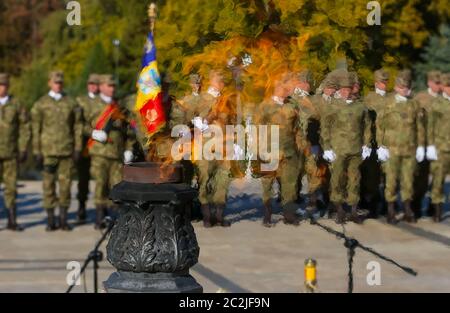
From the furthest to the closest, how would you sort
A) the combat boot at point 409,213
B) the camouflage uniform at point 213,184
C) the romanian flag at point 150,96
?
1. the combat boot at point 409,213
2. the camouflage uniform at point 213,184
3. the romanian flag at point 150,96

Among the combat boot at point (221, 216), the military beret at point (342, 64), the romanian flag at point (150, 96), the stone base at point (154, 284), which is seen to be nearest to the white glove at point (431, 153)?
the combat boot at point (221, 216)

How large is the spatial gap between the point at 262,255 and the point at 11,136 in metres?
3.74

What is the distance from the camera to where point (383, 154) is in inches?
687

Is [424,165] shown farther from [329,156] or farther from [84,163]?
[84,163]

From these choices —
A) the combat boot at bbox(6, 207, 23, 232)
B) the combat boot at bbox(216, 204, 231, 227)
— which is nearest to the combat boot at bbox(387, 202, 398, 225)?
the combat boot at bbox(216, 204, 231, 227)

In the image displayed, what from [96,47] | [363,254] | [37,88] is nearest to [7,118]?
[363,254]

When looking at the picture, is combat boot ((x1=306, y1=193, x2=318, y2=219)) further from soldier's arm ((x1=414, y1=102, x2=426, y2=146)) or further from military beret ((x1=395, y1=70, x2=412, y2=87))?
military beret ((x1=395, y1=70, x2=412, y2=87))

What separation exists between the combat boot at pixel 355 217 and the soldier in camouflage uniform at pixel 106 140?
2786mm

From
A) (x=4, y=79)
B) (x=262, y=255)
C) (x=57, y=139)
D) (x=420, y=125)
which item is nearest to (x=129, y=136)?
(x=57, y=139)

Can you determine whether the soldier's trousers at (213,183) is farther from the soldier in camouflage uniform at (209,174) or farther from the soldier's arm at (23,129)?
the soldier's arm at (23,129)

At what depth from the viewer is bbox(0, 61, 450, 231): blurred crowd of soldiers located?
16.2 m

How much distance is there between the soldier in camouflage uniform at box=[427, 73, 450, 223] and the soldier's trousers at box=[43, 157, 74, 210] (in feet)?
14.7

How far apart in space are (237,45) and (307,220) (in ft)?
25.2

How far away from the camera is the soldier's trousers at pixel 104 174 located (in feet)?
56.0
